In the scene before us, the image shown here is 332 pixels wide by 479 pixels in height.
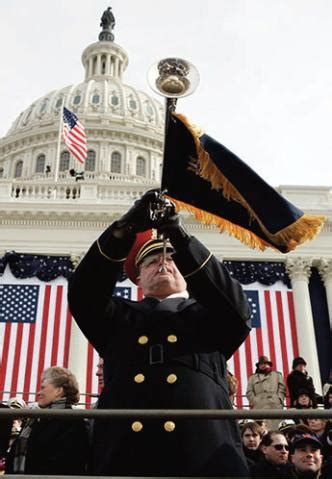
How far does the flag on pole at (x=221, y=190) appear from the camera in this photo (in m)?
3.48

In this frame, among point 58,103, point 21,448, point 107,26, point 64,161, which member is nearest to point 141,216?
point 21,448

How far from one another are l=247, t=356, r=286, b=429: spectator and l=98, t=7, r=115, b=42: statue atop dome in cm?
6934

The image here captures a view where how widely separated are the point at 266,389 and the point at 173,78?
23.7 ft

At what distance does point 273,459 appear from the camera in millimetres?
5273

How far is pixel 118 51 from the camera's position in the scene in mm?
72188

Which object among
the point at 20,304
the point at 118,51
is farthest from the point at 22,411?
the point at 118,51

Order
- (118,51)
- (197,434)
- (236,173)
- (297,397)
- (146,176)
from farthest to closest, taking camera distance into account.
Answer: (118,51) → (146,176) → (297,397) → (236,173) → (197,434)

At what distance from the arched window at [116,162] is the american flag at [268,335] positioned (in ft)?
119

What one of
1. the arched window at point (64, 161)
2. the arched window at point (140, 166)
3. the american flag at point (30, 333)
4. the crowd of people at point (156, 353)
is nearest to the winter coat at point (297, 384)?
the crowd of people at point (156, 353)

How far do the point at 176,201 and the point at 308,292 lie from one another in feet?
51.8

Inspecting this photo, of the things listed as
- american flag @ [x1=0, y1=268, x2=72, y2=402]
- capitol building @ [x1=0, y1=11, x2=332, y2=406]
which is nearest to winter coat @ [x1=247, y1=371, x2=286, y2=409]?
capitol building @ [x1=0, y1=11, x2=332, y2=406]

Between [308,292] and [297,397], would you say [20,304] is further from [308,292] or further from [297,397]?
[297,397]

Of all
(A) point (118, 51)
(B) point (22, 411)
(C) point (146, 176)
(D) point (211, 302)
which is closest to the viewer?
(B) point (22, 411)

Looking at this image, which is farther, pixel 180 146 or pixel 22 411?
pixel 180 146
